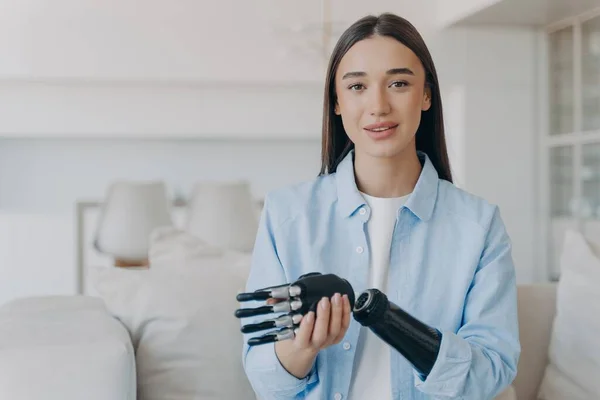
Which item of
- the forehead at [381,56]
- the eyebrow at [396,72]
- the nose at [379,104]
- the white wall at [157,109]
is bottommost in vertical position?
the nose at [379,104]

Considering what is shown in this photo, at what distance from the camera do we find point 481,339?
111 cm

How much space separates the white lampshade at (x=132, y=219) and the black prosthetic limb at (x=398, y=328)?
2116 mm

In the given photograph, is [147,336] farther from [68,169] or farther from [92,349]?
[68,169]

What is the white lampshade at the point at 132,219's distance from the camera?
3043mm

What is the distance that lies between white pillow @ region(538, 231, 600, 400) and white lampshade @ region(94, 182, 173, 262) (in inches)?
72.2

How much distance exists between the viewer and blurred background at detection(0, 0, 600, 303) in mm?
2973

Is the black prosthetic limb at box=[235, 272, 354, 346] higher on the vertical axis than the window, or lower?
lower

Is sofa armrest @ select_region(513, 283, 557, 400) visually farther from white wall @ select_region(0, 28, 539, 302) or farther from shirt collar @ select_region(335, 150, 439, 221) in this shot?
white wall @ select_region(0, 28, 539, 302)

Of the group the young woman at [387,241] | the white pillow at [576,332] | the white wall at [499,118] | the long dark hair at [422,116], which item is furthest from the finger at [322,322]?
→ the white wall at [499,118]

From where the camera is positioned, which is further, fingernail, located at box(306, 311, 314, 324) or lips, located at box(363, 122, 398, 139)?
lips, located at box(363, 122, 398, 139)

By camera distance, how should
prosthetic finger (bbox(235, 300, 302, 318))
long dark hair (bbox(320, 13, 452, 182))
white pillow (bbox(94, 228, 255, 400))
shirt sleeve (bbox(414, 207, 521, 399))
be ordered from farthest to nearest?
white pillow (bbox(94, 228, 255, 400)) → long dark hair (bbox(320, 13, 452, 182)) → shirt sleeve (bbox(414, 207, 521, 399)) → prosthetic finger (bbox(235, 300, 302, 318))

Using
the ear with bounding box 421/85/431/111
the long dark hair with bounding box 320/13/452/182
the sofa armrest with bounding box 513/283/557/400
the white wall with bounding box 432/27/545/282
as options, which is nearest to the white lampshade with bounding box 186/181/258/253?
the white wall with bounding box 432/27/545/282

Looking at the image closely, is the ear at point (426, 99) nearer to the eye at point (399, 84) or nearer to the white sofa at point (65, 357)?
the eye at point (399, 84)

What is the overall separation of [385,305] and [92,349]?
1.42 feet
